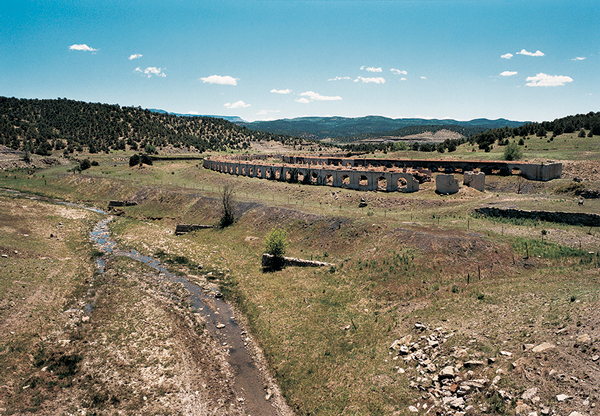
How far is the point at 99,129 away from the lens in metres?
123

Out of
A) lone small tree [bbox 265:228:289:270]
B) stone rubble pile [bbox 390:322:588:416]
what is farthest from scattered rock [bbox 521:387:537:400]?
lone small tree [bbox 265:228:289:270]

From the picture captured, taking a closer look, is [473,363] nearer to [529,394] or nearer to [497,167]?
[529,394]

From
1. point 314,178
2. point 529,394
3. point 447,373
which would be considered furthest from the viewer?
point 314,178

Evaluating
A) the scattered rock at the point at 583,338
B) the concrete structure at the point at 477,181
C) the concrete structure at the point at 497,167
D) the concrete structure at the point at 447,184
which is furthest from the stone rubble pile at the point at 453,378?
the concrete structure at the point at 497,167

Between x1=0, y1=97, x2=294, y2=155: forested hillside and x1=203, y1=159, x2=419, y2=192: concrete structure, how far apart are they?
189 ft

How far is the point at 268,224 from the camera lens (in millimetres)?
40719

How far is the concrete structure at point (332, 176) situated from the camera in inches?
1885

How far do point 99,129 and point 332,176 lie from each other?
332 feet

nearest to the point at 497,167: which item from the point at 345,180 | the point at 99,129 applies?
the point at 345,180

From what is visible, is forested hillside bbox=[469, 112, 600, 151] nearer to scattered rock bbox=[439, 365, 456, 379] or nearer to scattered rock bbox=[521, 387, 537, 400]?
scattered rock bbox=[439, 365, 456, 379]

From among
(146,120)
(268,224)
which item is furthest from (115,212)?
(146,120)

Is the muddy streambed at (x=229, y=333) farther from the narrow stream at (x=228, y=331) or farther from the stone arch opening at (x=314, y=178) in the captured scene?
the stone arch opening at (x=314, y=178)

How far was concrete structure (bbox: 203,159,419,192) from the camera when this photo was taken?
47.9 m

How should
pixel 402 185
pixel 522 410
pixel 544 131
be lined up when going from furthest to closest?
pixel 544 131, pixel 402 185, pixel 522 410
